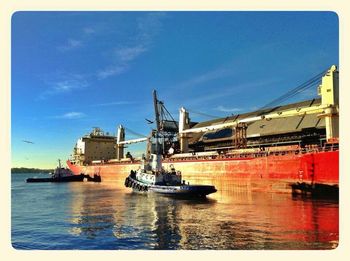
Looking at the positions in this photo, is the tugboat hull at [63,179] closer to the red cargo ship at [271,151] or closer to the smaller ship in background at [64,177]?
the smaller ship in background at [64,177]

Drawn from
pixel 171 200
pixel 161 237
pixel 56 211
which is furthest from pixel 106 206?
pixel 161 237

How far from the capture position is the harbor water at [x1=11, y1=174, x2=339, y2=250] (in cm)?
1098

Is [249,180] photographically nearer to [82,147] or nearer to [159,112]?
[159,112]

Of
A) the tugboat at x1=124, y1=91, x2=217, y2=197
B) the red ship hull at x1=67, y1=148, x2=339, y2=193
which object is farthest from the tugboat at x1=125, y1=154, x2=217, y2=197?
the red ship hull at x1=67, y1=148, x2=339, y2=193

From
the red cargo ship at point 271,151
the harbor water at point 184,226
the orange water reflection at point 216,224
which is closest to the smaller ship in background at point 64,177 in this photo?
the red cargo ship at point 271,151

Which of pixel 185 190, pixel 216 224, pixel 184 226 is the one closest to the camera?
pixel 184 226

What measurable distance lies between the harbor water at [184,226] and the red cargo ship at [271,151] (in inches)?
98.4

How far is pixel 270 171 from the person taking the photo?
2448 cm

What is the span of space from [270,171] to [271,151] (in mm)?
1660

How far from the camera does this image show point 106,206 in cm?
2053

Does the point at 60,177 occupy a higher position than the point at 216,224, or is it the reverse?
the point at 216,224

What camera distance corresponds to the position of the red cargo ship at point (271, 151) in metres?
21.7

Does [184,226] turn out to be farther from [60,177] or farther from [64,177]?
[60,177]

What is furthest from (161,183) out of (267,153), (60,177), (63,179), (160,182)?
(60,177)
